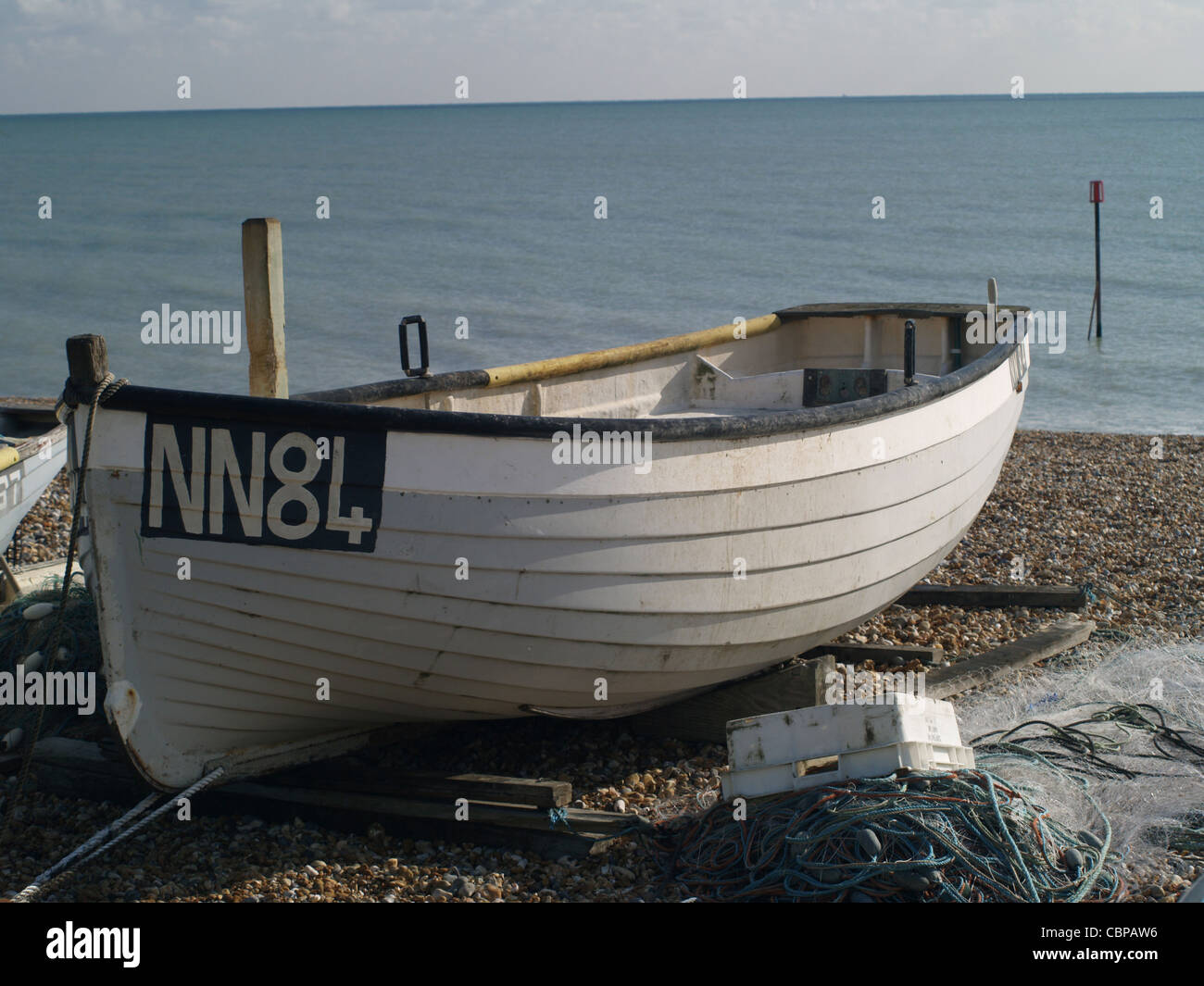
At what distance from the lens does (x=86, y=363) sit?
4020 millimetres

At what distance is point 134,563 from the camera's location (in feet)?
13.6

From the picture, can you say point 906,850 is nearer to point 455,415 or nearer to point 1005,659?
point 455,415

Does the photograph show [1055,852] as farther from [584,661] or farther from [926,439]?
[926,439]

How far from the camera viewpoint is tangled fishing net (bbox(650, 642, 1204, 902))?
3705 millimetres

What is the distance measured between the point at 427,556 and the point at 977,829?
79.8 inches

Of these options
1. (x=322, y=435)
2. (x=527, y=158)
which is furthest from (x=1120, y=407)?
(x=527, y=158)

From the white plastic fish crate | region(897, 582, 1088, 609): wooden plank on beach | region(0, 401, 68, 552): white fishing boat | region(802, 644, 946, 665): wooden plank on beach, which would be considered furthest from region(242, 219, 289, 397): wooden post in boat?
region(897, 582, 1088, 609): wooden plank on beach

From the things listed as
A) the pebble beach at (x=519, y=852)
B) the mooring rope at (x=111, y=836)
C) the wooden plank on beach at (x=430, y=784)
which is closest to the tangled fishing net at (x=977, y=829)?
the pebble beach at (x=519, y=852)

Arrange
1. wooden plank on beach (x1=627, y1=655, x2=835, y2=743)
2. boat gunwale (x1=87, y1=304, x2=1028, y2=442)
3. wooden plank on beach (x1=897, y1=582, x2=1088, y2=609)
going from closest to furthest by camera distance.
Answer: boat gunwale (x1=87, y1=304, x2=1028, y2=442) → wooden plank on beach (x1=627, y1=655, x2=835, y2=743) → wooden plank on beach (x1=897, y1=582, x2=1088, y2=609)

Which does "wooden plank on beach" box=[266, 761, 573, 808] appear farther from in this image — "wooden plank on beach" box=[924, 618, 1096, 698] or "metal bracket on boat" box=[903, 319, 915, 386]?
"metal bracket on boat" box=[903, 319, 915, 386]

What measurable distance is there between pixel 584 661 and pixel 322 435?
51.8 inches

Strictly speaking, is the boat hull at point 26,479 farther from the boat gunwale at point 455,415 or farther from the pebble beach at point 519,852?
the boat gunwale at point 455,415

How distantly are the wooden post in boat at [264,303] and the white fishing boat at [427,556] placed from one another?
313 mm

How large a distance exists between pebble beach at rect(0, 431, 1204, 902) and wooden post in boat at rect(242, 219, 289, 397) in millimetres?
1706
